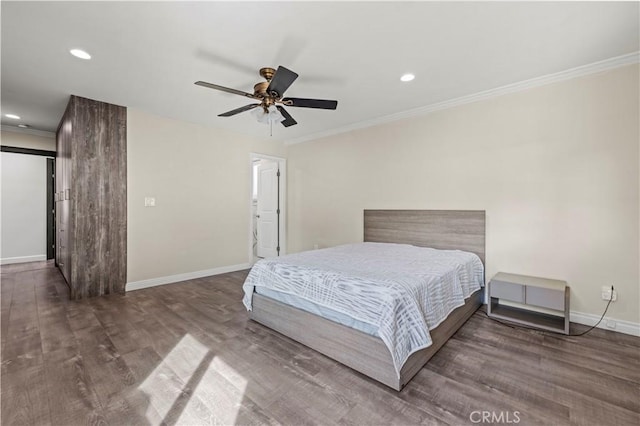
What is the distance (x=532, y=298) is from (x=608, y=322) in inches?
29.4

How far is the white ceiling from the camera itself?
1.92m

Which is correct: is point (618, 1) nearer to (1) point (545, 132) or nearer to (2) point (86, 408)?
(1) point (545, 132)

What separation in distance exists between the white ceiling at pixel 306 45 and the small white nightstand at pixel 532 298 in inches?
82.8

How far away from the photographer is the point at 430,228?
145 inches

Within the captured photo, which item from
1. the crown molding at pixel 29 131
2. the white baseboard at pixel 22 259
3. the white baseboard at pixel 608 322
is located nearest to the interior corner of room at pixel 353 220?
the white baseboard at pixel 608 322

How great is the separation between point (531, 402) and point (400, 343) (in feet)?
2.71

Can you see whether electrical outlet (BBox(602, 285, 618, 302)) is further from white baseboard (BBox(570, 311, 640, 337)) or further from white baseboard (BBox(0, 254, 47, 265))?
white baseboard (BBox(0, 254, 47, 265))

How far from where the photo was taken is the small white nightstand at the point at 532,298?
2.50 metres

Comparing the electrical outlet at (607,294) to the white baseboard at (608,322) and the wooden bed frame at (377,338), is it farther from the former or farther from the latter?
the wooden bed frame at (377,338)

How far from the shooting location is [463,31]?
2139mm

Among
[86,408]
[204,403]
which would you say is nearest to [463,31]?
[204,403]

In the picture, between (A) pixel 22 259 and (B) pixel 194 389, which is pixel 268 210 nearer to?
(B) pixel 194 389

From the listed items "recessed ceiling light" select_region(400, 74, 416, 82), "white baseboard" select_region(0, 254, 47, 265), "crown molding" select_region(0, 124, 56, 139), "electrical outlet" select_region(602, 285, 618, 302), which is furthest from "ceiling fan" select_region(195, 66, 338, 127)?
"white baseboard" select_region(0, 254, 47, 265)

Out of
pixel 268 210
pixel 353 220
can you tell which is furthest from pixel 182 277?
pixel 353 220
